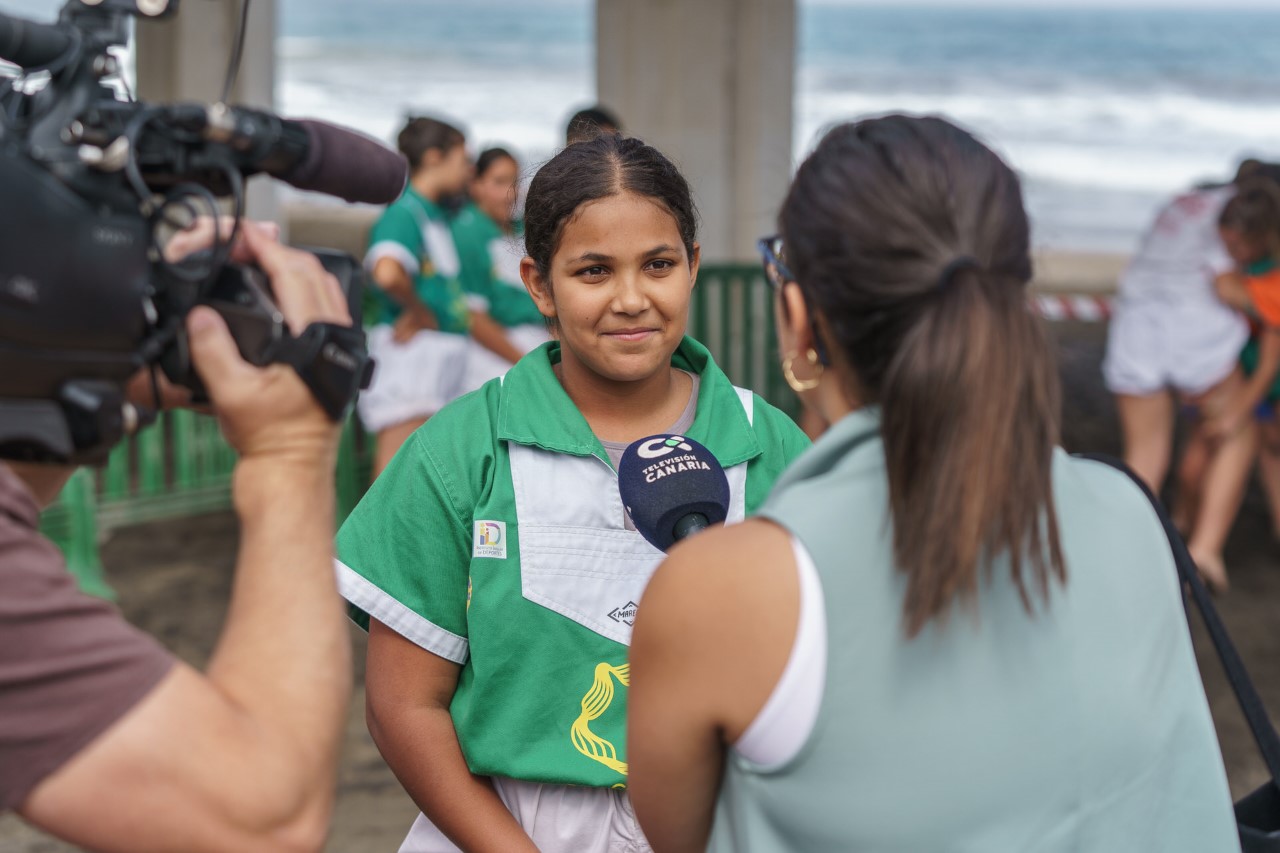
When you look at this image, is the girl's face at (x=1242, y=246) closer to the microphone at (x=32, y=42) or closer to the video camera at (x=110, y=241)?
the video camera at (x=110, y=241)

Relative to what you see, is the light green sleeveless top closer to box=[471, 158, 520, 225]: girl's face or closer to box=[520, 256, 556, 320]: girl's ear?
box=[520, 256, 556, 320]: girl's ear

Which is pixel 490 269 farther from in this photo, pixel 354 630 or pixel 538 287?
pixel 538 287

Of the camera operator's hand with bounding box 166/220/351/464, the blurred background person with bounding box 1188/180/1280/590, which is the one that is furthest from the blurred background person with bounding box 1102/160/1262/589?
the camera operator's hand with bounding box 166/220/351/464

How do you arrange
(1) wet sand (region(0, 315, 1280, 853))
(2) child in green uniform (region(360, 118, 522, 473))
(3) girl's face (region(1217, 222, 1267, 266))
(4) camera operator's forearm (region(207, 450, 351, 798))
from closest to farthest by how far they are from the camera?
(4) camera operator's forearm (region(207, 450, 351, 798)) < (1) wet sand (region(0, 315, 1280, 853)) < (2) child in green uniform (region(360, 118, 522, 473)) < (3) girl's face (region(1217, 222, 1267, 266))

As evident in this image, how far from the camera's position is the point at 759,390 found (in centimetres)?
778

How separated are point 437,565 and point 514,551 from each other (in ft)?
0.37

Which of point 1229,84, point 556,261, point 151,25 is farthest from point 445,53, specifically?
point 556,261

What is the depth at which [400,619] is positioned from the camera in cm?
210

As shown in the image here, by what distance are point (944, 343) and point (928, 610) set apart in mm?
253

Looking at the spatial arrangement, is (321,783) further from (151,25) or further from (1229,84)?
(1229,84)

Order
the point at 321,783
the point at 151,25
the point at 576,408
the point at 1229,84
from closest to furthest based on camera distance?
the point at 321,783
the point at 576,408
the point at 151,25
the point at 1229,84

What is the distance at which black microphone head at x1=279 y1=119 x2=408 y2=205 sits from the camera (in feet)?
5.17

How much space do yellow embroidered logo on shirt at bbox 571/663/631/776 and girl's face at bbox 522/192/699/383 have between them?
452mm

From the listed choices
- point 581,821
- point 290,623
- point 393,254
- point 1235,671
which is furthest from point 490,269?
point 290,623
